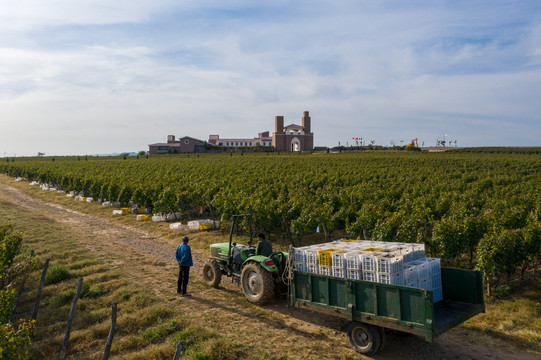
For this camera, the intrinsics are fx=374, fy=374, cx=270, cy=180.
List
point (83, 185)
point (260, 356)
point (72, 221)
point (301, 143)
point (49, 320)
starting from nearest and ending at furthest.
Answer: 1. point (260, 356)
2. point (49, 320)
3. point (72, 221)
4. point (83, 185)
5. point (301, 143)

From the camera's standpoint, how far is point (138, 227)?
70.8ft

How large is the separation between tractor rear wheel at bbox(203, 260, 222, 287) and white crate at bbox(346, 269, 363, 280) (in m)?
4.93

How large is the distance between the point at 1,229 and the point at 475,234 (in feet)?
49.9

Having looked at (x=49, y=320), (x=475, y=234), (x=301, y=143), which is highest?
(x=301, y=143)

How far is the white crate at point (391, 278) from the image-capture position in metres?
6.63

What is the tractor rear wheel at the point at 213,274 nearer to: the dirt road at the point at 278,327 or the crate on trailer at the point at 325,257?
the dirt road at the point at 278,327

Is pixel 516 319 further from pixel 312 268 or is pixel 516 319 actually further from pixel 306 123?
pixel 306 123

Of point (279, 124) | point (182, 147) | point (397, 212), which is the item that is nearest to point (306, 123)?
point (279, 124)

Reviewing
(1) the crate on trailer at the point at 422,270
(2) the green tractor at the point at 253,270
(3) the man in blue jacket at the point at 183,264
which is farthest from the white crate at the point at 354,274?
(3) the man in blue jacket at the point at 183,264

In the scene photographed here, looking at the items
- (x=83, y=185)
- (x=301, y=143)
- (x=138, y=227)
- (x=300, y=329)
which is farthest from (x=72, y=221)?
(x=301, y=143)

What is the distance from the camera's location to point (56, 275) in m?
12.1

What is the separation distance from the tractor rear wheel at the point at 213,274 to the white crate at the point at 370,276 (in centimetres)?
526

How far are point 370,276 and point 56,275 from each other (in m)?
10.3

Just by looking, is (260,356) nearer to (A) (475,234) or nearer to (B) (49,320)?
(B) (49,320)
